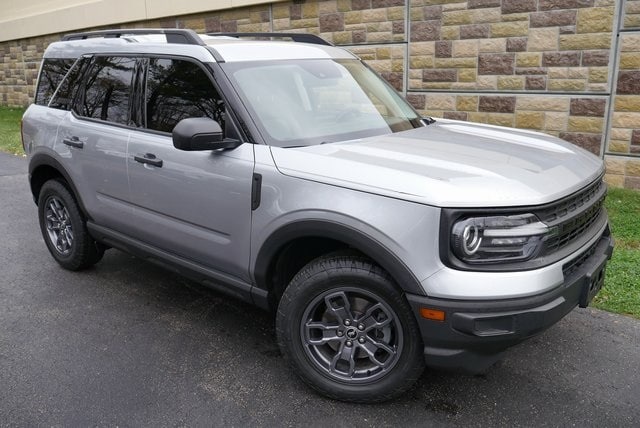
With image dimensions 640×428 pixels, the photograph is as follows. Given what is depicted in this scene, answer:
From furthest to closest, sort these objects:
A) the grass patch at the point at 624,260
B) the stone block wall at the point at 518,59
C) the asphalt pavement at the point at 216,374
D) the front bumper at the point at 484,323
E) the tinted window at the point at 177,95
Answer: the stone block wall at the point at 518,59 < the grass patch at the point at 624,260 < the tinted window at the point at 177,95 < the asphalt pavement at the point at 216,374 < the front bumper at the point at 484,323

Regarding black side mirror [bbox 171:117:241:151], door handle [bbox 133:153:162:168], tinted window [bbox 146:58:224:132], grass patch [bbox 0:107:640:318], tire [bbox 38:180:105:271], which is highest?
tinted window [bbox 146:58:224:132]

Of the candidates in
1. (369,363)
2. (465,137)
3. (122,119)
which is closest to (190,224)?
(122,119)

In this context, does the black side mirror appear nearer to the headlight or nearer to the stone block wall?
the headlight

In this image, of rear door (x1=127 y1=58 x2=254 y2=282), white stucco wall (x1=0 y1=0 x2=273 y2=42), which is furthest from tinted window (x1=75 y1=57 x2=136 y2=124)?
white stucco wall (x1=0 y1=0 x2=273 y2=42)

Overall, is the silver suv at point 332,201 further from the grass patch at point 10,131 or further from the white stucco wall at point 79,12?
the grass patch at point 10,131

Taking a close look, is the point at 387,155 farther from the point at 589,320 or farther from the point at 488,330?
the point at 589,320

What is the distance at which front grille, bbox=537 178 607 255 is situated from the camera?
2.71 meters

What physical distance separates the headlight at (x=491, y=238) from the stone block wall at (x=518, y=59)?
15.6ft

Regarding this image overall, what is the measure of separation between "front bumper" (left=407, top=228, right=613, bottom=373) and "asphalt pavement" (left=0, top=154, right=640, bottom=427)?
0.45 meters

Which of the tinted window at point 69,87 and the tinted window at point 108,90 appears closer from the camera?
the tinted window at point 108,90

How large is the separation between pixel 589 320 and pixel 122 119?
3529mm

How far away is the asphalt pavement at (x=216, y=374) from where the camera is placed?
2.97 m

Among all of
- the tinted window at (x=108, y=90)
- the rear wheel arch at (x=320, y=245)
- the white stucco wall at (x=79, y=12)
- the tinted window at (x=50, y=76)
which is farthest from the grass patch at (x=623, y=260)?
the white stucco wall at (x=79, y=12)

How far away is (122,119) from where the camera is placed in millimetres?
4121
